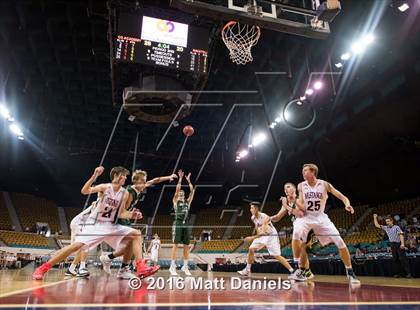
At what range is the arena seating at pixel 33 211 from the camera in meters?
25.2

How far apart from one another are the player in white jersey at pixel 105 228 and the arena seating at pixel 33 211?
23.2 meters

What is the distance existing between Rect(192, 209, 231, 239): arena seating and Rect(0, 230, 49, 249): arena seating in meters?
11.2

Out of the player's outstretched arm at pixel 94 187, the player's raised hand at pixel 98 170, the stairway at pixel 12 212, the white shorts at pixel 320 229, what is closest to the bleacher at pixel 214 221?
the stairway at pixel 12 212

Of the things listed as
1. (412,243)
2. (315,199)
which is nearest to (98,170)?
(315,199)

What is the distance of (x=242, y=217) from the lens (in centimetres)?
2686

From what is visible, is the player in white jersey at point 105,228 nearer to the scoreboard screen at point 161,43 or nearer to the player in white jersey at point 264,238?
the player in white jersey at point 264,238

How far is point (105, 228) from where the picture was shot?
4.62 metres

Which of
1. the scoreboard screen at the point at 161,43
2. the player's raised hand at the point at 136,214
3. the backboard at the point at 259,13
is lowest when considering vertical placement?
the player's raised hand at the point at 136,214

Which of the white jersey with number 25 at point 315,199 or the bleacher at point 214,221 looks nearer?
the white jersey with number 25 at point 315,199

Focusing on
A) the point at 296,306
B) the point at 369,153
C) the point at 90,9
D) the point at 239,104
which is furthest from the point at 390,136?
the point at 296,306

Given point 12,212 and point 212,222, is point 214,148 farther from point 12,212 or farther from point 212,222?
point 12,212

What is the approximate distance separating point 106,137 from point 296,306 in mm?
18186

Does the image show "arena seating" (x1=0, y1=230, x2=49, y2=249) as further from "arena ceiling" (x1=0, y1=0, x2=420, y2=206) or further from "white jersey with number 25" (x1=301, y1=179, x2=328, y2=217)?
"white jersey with number 25" (x1=301, y1=179, x2=328, y2=217)

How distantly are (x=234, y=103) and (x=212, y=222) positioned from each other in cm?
1431
